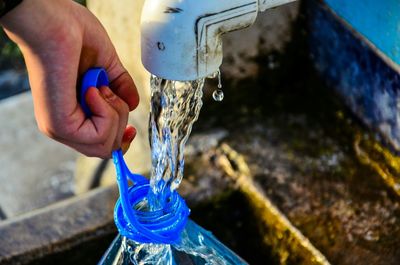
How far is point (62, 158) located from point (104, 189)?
1183mm

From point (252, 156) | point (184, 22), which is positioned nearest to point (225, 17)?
point (184, 22)

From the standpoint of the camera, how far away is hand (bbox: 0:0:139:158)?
1.21 metres

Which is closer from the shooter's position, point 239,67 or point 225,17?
point 225,17

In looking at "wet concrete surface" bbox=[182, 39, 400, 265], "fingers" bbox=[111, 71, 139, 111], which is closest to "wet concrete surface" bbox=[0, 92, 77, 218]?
"wet concrete surface" bbox=[182, 39, 400, 265]

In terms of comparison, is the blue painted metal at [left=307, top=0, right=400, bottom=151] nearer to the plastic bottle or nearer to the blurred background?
the blurred background

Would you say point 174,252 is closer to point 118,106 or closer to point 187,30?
point 118,106

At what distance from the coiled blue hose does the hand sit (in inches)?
1.2

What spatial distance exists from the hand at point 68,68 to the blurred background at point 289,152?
1.97 ft

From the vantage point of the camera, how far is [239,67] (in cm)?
208

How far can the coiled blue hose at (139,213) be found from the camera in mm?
1392

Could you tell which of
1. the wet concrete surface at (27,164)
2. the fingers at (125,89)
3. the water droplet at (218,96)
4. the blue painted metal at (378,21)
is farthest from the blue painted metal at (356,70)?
the wet concrete surface at (27,164)

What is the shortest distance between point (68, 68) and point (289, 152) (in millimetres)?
A: 920

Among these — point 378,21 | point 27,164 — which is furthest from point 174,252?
point 27,164

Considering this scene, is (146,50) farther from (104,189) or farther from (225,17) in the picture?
(104,189)
